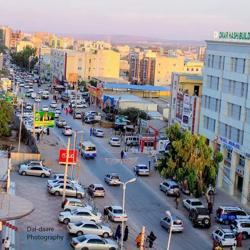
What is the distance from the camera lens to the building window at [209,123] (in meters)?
44.5

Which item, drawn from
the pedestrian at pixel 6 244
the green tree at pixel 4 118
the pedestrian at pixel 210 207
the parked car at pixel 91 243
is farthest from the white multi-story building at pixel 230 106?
the green tree at pixel 4 118

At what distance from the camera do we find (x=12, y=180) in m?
39.6

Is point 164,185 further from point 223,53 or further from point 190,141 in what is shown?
point 223,53

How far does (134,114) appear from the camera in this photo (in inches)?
2741

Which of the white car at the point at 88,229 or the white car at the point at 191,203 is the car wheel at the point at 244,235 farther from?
the white car at the point at 88,229

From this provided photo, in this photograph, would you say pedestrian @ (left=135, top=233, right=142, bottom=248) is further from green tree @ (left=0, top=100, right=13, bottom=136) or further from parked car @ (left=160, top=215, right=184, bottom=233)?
green tree @ (left=0, top=100, right=13, bottom=136)

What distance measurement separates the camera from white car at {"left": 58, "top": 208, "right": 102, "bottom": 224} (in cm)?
3047

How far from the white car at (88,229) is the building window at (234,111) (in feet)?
49.3

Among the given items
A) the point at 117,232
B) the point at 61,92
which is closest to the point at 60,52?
the point at 61,92

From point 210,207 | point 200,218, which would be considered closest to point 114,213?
point 200,218

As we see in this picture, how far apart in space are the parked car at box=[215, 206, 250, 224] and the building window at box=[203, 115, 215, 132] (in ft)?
35.8

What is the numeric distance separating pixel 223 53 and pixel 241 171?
871 centimetres

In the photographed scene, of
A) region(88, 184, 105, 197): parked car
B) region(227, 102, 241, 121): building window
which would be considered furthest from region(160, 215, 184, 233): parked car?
region(227, 102, 241, 121): building window

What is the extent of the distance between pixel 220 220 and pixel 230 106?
10.5 m
